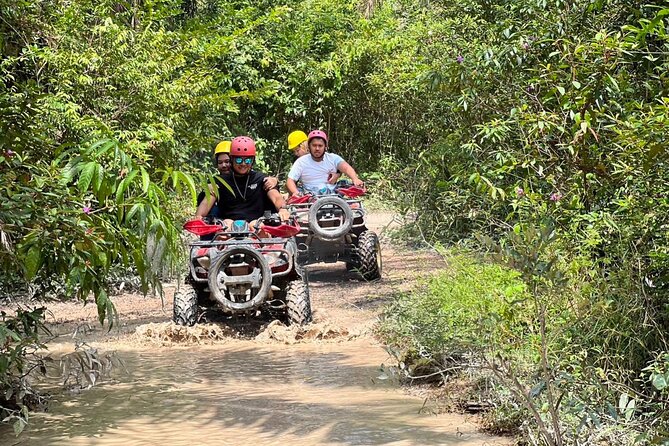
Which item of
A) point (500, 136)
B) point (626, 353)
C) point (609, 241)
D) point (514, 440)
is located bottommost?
point (514, 440)

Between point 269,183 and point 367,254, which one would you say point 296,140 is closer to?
point 367,254

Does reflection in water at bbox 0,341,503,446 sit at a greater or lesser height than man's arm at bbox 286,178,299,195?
lesser

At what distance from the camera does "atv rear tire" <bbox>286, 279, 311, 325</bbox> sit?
321 inches

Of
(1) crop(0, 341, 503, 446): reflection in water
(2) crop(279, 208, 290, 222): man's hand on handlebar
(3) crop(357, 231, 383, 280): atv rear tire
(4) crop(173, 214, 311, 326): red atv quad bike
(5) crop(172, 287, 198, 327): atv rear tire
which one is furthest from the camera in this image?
(3) crop(357, 231, 383, 280): atv rear tire

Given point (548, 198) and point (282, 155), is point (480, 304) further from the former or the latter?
point (282, 155)

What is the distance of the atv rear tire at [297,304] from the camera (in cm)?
815

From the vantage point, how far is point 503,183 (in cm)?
907

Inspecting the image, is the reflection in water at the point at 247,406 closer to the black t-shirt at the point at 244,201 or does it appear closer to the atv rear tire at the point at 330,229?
the black t-shirt at the point at 244,201

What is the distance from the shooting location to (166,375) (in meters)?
7.15

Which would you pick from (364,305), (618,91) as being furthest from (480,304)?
(364,305)

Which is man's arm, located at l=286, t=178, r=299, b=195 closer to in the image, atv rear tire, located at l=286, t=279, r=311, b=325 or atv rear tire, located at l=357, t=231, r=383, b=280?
atv rear tire, located at l=357, t=231, r=383, b=280

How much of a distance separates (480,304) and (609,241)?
2.70 ft

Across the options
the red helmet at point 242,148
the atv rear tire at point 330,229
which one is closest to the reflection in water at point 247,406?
the red helmet at point 242,148

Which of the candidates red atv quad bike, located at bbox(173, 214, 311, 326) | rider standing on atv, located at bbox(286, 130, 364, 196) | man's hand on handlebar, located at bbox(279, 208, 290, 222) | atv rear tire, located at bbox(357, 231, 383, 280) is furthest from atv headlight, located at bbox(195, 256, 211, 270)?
rider standing on atv, located at bbox(286, 130, 364, 196)
